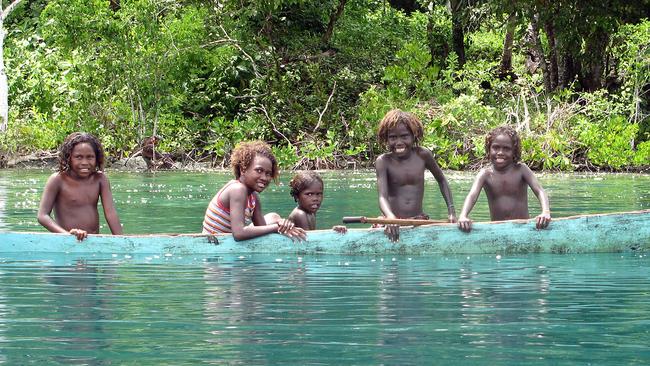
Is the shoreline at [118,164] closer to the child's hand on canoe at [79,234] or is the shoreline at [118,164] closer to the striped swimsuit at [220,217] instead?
the striped swimsuit at [220,217]

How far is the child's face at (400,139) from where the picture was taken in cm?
857

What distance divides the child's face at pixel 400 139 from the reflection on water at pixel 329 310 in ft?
3.88

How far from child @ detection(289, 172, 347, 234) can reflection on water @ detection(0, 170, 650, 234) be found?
1.75 meters

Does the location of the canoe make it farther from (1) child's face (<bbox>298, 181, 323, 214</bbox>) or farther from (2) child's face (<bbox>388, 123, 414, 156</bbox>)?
(2) child's face (<bbox>388, 123, 414, 156</bbox>)

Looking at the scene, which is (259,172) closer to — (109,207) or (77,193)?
(109,207)

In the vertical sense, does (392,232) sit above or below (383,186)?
below

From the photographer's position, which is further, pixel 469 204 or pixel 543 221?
pixel 469 204

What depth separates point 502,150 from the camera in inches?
336

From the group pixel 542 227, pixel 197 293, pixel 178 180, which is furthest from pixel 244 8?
pixel 197 293

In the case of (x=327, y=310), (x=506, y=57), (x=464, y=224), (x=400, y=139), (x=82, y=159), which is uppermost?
(x=506, y=57)

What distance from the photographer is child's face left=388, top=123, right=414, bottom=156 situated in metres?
8.57

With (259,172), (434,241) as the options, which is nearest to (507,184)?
(434,241)

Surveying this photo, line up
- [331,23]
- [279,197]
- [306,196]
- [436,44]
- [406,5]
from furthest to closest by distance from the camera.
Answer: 1. [406,5]
2. [436,44]
3. [331,23]
4. [279,197]
5. [306,196]

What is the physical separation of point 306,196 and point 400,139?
824 mm
